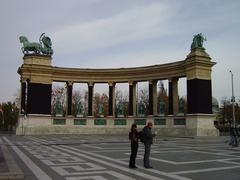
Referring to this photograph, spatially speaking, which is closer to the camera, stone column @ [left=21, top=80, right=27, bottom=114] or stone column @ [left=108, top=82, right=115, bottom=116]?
stone column @ [left=21, top=80, right=27, bottom=114]

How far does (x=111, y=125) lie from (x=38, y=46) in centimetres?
1611

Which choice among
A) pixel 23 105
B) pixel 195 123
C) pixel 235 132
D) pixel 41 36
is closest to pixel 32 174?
pixel 235 132

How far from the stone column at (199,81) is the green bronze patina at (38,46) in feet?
68.8

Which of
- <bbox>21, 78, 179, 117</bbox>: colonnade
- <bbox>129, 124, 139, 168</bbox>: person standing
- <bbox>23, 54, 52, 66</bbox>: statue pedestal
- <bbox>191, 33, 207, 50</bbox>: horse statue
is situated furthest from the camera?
<bbox>23, 54, 52, 66</bbox>: statue pedestal

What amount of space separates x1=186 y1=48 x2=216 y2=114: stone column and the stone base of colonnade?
123 cm

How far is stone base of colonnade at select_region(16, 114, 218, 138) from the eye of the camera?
45.8m

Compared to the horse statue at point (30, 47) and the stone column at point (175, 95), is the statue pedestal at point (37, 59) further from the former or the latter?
the stone column at point (175, 95)

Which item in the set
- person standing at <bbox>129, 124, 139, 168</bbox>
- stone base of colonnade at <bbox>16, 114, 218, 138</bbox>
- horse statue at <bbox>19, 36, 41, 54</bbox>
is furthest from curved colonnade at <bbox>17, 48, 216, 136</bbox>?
person standing at <bbox>129, 124, 139, 168</bbox>

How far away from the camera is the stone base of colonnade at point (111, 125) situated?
150 feet

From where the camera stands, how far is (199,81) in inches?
1828

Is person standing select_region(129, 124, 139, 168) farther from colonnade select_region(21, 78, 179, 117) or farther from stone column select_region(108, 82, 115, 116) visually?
stone column select_region(108, 82, 115, 116)

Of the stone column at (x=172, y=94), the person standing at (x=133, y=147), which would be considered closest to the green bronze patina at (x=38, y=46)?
the stone column at (x=172, y=94)

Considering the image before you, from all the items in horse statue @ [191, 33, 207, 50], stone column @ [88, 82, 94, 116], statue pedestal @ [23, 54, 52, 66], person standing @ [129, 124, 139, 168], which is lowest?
person standing @ [129, 124, 139, 168]

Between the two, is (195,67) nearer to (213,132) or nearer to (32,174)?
(213,132)
